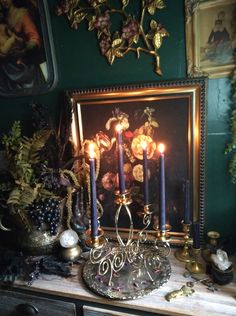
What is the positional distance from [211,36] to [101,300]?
101 cm

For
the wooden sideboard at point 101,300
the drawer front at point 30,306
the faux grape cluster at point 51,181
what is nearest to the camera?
the wooden sideboard at point 101,300

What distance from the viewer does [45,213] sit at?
3.49ft

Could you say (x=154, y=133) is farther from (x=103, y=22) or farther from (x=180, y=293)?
(x=180, y=293)

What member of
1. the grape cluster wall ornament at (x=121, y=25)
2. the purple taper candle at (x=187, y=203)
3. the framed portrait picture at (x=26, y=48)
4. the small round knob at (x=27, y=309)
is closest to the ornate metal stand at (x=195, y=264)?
the purple taper candle at (x=187, y=203)

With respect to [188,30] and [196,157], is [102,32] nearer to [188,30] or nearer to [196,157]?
[188,30]

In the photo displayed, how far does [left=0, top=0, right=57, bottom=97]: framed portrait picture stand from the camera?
1171 millimetres

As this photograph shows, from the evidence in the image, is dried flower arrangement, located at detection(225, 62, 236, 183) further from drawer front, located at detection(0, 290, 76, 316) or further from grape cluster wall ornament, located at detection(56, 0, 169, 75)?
drawer front, located at detection(0, 290, 76, 316)

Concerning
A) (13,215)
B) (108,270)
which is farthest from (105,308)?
(13,215)

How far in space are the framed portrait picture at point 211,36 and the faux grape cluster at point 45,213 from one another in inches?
29.5

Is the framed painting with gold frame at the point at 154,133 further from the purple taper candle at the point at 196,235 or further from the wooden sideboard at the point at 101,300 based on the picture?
the wooden sideboard at the point at 101,300

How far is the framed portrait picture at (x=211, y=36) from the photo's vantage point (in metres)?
0.96

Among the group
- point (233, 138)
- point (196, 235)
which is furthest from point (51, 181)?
point (233, 138)

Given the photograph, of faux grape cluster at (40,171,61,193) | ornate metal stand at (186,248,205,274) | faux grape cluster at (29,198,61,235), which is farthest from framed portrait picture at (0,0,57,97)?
ornate metal stand at (186,248,205,274)

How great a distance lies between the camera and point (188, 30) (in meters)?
1.01
